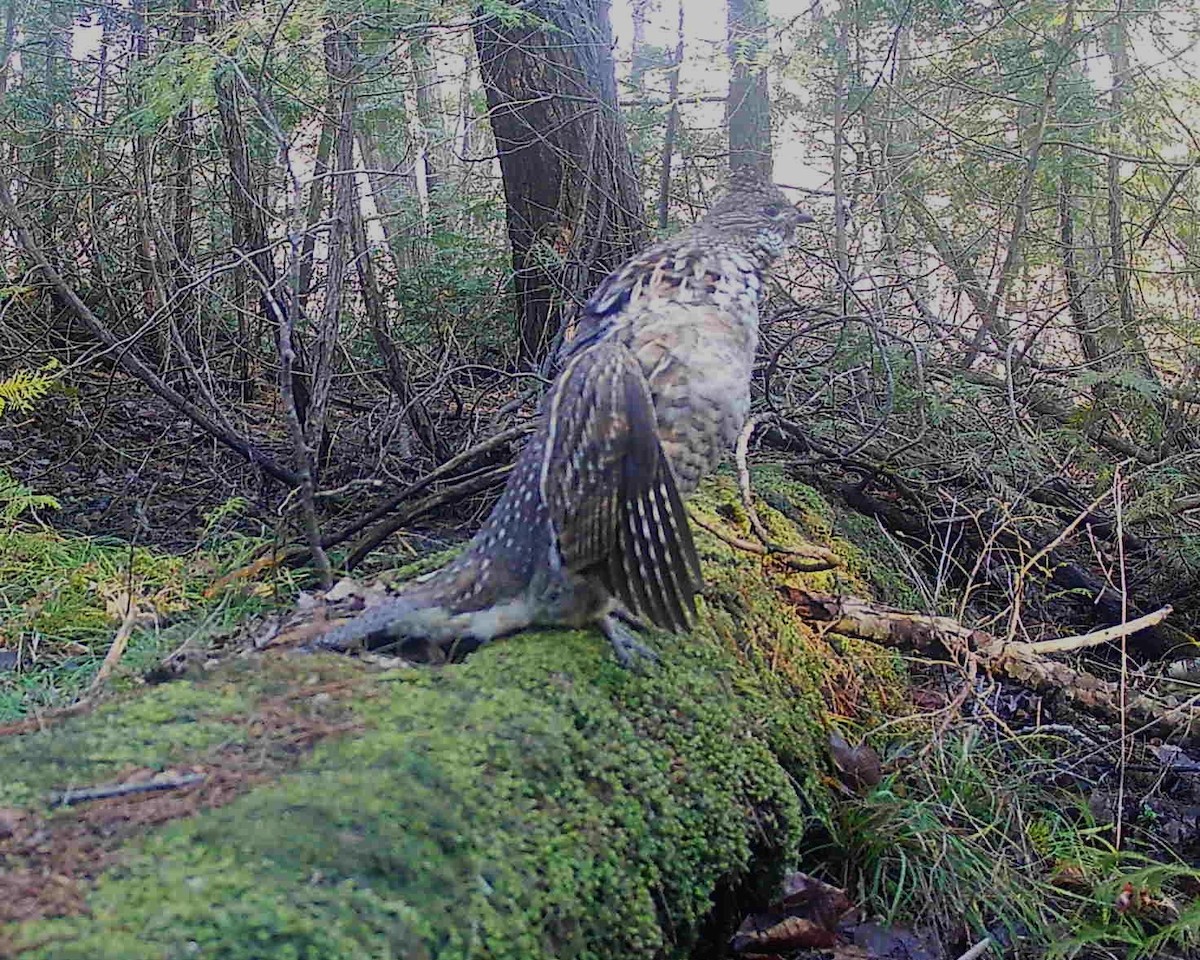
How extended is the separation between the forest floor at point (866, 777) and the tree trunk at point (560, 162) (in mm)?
1863

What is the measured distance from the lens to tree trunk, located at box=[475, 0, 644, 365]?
20.2ft

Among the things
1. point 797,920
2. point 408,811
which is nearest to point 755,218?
point 797,920

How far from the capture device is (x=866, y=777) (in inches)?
124

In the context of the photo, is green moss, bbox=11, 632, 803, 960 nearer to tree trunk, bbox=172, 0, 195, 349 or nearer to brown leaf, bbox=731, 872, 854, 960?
brown leaf, bbox=731, 872, 854, 960

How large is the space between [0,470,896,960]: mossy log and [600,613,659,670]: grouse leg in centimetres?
5

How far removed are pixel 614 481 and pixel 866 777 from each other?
4.35 feet

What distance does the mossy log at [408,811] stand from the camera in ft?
4.41

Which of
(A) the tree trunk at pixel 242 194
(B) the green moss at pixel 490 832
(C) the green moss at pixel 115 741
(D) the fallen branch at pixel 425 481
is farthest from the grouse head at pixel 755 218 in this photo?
→ (C) the green moss at pixel 115 741

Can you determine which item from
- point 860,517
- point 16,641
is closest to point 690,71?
point 860,517

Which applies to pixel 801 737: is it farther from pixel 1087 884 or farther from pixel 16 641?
pixel 16 641

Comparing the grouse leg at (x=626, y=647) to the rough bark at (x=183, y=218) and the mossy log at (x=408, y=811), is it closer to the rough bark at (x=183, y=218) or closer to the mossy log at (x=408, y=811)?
the mossy log at (x=408, y=811)

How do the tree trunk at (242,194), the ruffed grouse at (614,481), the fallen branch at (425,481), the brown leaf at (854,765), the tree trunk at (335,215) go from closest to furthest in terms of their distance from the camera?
the ruffed grouse at (614,481) < the brown leaf at (854,765) < the tree trunk at (335,215) < the fallen branch at (425,481) < the tree trunk at (242,194)

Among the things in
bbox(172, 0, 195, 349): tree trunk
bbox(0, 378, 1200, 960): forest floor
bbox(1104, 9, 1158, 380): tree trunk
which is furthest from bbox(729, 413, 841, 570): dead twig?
bbox(172, 0, 195, 349): tree trunk

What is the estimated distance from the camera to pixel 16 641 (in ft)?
12.6
